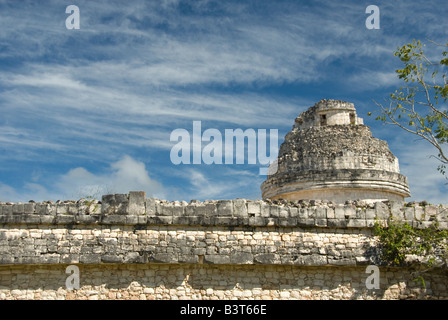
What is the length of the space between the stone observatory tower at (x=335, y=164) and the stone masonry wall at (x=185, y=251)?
5.41m

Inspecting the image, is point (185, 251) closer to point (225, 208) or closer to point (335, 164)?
point (225, 208)

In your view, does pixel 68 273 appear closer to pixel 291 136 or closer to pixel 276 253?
pixel 276 253

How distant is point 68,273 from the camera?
1145cm

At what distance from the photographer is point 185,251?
11.4 m

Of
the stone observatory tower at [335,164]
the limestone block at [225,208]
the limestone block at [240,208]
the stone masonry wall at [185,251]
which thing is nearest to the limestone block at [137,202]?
the stone masonry wall at [185,251]

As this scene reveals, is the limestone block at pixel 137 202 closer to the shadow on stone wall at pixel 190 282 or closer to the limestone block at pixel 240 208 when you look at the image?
the shadow on stone wall at pixel 190 282

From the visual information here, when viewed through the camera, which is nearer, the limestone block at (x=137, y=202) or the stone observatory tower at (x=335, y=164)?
the limestone block at (x=137, y=202)

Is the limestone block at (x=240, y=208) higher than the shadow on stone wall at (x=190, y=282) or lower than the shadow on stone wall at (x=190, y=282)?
higher

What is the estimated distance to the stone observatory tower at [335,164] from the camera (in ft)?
56.3

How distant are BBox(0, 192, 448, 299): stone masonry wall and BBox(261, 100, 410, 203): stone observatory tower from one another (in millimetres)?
5406

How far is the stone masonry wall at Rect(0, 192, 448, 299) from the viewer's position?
11391 millimetres
